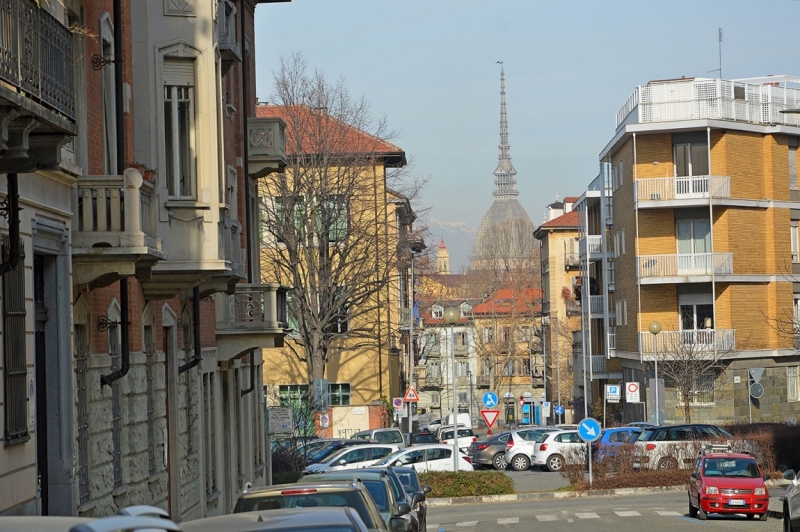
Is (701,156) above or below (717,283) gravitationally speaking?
above

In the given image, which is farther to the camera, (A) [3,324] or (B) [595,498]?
(B) [595,498]

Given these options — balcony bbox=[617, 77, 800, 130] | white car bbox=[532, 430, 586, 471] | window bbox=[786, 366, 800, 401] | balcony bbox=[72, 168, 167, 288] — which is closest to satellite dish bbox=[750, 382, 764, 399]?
window bbox=[786, 366, 800, 401]

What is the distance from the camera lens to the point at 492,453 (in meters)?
46.6

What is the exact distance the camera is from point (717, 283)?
176 ft

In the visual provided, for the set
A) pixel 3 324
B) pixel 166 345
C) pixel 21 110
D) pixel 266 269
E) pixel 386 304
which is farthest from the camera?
pixel 386 304

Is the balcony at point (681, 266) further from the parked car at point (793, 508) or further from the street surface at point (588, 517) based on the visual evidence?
the parked car at point (793, 508)

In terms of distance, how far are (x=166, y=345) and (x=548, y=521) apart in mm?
10383

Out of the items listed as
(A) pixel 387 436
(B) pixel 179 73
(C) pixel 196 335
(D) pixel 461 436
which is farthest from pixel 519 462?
(B) pixel 179 73

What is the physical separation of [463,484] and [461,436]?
18.0 meters

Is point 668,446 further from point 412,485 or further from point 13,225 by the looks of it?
point 13,225

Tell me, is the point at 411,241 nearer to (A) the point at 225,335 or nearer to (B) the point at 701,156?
(B) the point at 701,156

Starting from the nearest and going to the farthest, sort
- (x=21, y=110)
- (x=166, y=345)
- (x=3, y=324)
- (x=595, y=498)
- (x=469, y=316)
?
(x=21, y=110) → (x=3, y=324) → (x=166, y=345) → (x=595, y=498) → (x=469, y=316)

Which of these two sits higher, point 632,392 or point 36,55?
point 36,55

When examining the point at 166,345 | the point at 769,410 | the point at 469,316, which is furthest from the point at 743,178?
the point at 469,316
